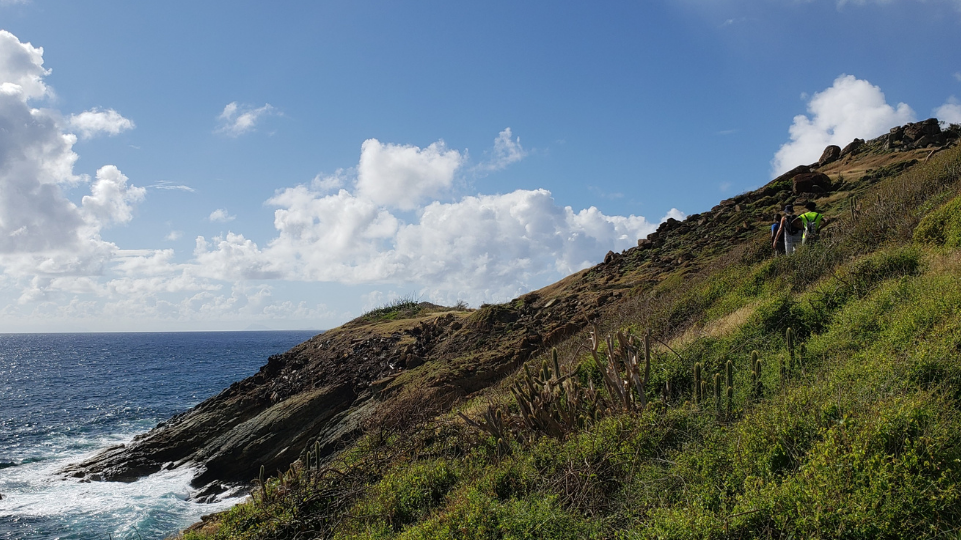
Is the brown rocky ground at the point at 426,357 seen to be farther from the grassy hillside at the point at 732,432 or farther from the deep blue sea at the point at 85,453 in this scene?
the grassy hillside at the point at 732,432

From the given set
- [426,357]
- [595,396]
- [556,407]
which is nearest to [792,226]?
[595,396]

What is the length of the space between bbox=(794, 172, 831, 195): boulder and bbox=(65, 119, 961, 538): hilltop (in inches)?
128

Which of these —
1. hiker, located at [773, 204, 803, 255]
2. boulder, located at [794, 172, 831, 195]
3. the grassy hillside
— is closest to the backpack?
hiker, located at [773, 204, 803, 255]

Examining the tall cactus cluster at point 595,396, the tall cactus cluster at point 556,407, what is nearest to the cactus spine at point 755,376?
the tall cactus cluster at point 595,396

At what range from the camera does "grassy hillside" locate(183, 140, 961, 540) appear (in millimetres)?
4281

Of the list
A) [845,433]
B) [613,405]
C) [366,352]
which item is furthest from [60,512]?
[845,433]

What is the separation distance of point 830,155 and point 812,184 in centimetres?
824

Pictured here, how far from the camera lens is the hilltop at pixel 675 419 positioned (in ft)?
14.5

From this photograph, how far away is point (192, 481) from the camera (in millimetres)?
16438

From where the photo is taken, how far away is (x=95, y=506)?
1538 centimetres

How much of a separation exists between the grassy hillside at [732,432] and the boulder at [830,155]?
52.8ft

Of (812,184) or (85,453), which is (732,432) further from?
(85,453)

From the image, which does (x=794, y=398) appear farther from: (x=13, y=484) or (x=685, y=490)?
(x=13, y=484)

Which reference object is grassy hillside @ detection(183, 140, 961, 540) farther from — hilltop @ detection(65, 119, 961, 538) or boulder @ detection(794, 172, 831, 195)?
boulder @ detection(794, 172, 831, 195)
